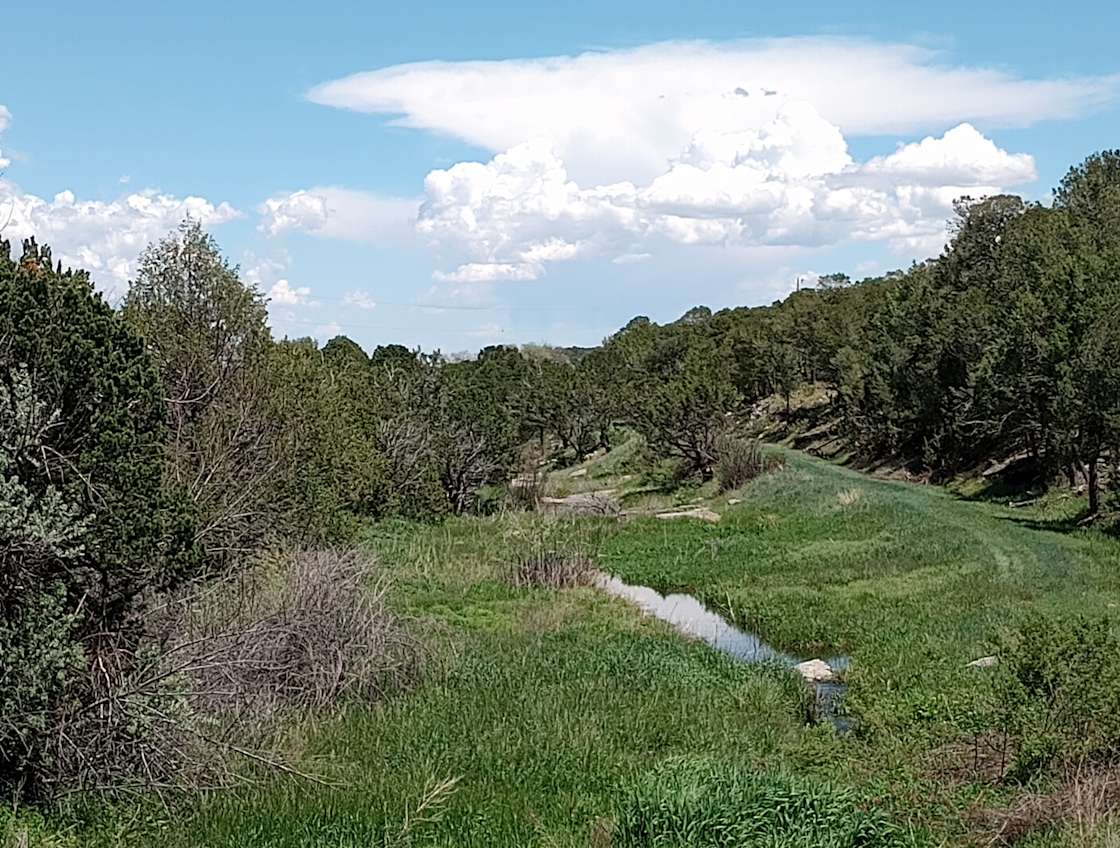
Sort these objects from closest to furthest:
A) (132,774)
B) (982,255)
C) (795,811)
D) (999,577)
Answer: (795,811)
(132,774)
(999,577)
(982,255)

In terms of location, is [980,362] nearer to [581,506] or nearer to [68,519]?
[581,506]

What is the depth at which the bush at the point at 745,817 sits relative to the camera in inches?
401

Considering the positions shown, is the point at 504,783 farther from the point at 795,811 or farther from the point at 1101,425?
the point at 1101,425

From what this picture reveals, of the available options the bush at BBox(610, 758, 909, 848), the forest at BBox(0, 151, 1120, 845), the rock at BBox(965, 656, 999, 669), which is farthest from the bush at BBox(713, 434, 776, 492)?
the bush at BBox(610, 758, 909, 848)

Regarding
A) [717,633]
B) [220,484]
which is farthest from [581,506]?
[220,484]

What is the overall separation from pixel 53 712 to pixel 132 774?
3.24ft

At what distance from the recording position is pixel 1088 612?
69.2 ft

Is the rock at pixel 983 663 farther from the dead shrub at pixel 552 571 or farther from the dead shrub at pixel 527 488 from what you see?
the dead shrub at pixel 527 488

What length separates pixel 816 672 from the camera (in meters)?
19.4

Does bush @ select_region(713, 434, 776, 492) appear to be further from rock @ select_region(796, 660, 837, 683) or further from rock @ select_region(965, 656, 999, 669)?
rock @ select_region(965, 656, 999, 669)

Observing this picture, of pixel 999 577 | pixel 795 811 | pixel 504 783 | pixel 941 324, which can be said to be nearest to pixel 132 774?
pixel 504 783

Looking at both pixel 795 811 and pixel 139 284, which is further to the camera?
pixel 139 284

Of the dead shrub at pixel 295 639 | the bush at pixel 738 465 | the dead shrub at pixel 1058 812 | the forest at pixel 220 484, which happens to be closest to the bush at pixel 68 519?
the forest at pixel 220 484

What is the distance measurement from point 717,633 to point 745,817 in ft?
44.1
